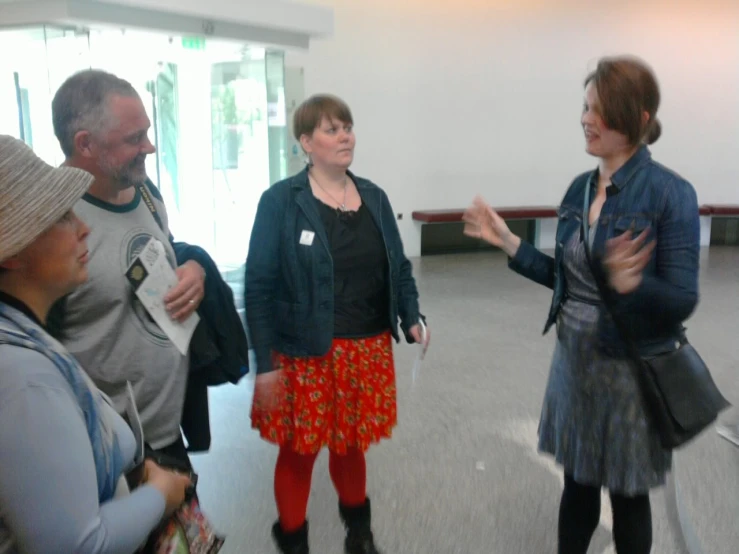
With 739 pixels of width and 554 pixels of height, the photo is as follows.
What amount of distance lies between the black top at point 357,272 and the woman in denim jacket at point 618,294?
21.5 inches

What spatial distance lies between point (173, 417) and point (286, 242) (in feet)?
2.06

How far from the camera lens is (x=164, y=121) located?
15.5ft

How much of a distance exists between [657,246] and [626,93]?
39 cm

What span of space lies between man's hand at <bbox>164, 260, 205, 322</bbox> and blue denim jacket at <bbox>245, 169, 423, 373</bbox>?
0.85 ft

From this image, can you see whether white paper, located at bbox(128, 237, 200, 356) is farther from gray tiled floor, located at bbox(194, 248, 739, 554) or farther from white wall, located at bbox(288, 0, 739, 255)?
white wall, located at bbox(288, 0, 739, 255)

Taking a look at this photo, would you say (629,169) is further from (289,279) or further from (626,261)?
(289,279)

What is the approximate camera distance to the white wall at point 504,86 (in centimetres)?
748

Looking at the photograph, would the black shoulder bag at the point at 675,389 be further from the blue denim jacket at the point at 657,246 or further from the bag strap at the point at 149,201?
the bag strap at the point at 149,201

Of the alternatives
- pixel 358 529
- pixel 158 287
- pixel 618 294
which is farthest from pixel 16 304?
pixel 358 529

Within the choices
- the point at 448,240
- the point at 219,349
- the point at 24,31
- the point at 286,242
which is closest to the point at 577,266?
the point at 286,242

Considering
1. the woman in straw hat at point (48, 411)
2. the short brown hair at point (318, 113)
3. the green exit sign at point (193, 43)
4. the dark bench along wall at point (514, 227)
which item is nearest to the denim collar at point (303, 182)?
the short brown hair at point (318, 113)

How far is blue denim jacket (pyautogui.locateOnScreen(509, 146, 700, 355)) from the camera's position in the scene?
161 centimetres

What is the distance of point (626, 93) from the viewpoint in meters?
1.64

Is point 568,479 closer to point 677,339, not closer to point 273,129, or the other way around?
point 677,339
